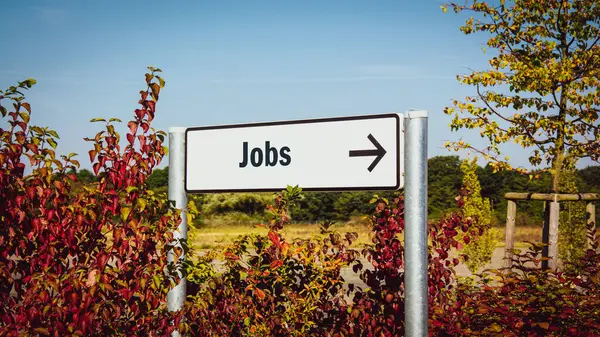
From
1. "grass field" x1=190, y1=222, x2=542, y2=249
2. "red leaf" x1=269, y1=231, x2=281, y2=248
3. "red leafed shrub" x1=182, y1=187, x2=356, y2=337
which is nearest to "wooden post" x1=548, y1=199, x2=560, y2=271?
"red leafed shrub" x1=182, y1=187, x2=356, y2=337

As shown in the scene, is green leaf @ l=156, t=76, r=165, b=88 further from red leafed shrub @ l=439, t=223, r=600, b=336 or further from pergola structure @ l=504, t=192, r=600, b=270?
pergola structure @ l=504, t=192, r=600, b=270

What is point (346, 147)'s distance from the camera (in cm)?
319

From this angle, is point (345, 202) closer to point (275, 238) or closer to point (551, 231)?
point (551, 231)

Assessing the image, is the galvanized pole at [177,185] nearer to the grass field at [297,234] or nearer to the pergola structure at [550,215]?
the pergola structure at [550,215]

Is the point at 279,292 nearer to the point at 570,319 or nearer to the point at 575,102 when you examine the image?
the point at 570,319

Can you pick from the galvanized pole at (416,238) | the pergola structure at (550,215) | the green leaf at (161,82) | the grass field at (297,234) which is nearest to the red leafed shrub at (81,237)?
the green leaf at (161,82)

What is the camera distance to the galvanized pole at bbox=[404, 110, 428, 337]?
2.89 metres

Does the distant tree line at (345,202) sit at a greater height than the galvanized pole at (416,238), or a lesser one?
lesser

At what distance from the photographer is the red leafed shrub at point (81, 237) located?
2643mm

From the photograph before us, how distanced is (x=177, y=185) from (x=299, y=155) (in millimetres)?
807

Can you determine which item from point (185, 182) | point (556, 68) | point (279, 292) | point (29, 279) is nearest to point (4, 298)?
point (29, 279)

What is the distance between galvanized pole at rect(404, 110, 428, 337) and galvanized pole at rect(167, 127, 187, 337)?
4.49 ft

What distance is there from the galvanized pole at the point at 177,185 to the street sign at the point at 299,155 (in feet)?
0.12

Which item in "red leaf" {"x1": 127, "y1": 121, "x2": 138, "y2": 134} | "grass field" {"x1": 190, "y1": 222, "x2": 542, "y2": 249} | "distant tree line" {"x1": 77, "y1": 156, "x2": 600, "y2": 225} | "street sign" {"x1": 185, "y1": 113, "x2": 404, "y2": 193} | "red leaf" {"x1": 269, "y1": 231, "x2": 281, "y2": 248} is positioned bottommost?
"grass field" {"x1": 190, "y1": 222, "x2": 542, "y2": 249}
